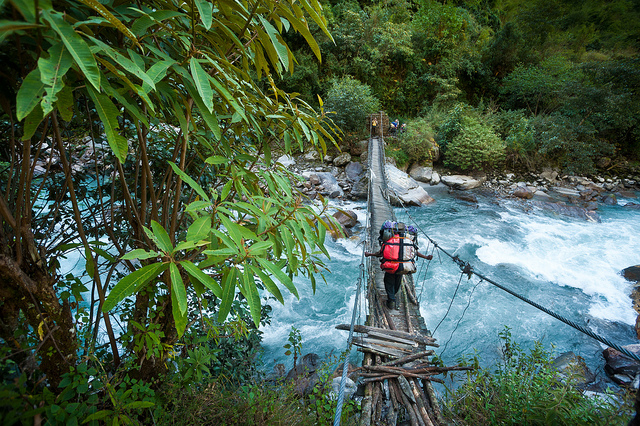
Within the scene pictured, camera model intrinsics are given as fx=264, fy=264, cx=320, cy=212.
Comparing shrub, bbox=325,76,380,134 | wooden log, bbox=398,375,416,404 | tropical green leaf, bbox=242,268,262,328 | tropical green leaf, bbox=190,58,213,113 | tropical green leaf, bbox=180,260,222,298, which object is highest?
shrub, bbox=325,76,380,134

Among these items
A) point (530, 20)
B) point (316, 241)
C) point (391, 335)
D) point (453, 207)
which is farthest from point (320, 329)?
point (530, 20)

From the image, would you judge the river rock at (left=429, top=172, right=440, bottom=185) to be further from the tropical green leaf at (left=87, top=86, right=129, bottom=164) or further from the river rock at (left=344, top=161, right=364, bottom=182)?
the tropical green leaf at (left=87, top=86, right=129, bottom=164)

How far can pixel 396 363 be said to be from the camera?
6.02 feet

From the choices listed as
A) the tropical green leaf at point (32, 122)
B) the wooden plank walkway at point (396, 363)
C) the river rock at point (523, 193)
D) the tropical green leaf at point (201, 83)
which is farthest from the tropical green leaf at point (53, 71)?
the river rock at point (523, 193)

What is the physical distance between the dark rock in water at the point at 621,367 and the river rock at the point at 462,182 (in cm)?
588

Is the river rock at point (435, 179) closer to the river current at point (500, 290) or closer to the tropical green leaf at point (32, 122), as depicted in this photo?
the river current at point (500, 290)

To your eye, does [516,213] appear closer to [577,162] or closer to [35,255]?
[577,162]

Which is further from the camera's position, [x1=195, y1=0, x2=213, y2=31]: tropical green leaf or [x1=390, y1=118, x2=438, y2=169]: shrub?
[x1=390, y1=118, x2=438, y2=169]: shrub

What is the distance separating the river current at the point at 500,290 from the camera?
10.3 feet

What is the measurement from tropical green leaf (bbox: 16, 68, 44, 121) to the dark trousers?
2344 mm

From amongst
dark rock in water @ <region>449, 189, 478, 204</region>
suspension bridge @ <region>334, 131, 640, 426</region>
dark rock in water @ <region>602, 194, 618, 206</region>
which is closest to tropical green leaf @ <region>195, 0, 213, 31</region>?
suspension bridge @ <region>334, 131, 640, 426</region>

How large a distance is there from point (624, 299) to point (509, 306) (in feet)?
5.76

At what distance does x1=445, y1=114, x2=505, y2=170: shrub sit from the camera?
849cm

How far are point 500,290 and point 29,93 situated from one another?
5088mm
